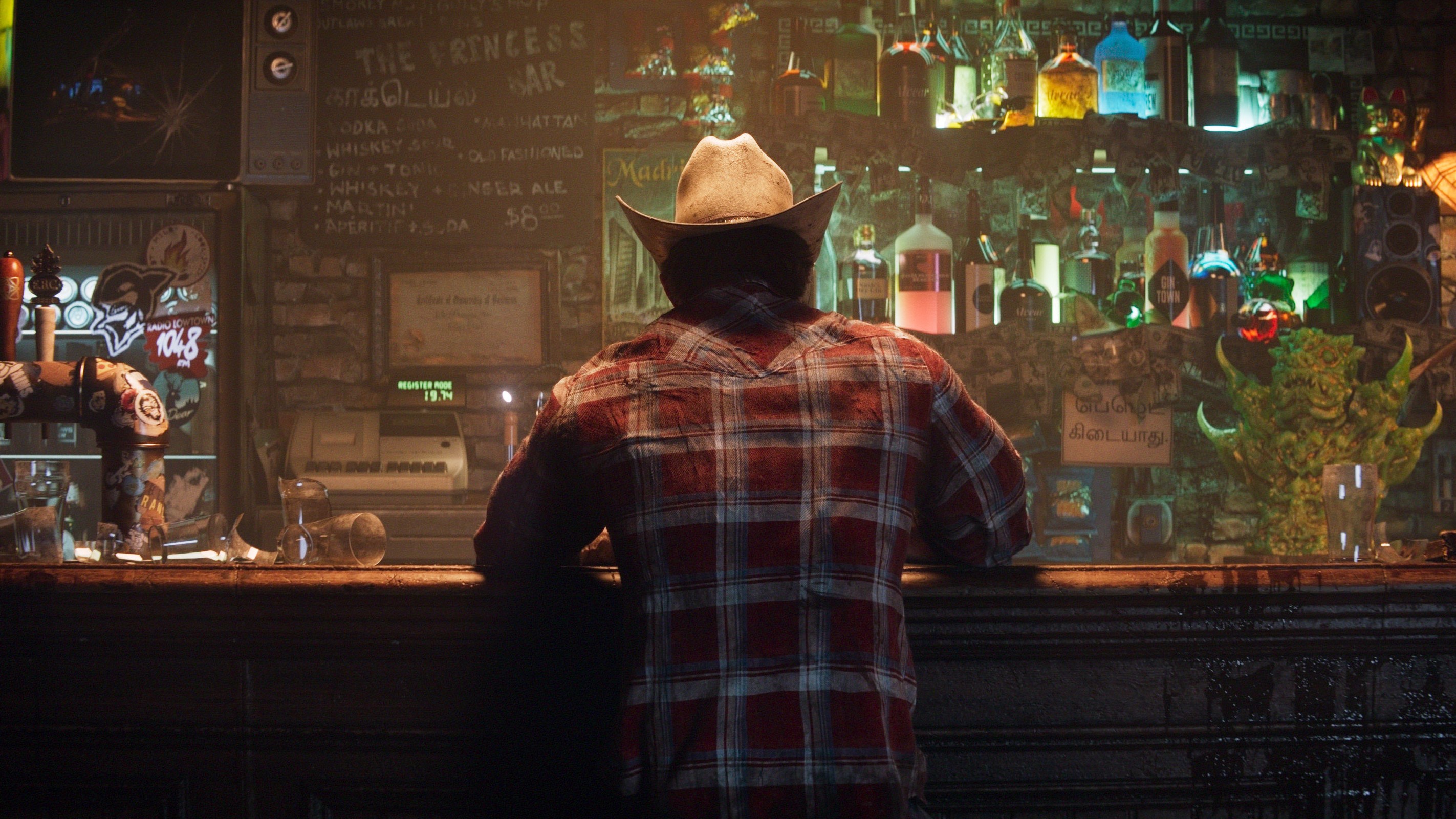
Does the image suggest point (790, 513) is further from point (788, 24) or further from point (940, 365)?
point (788, 24)

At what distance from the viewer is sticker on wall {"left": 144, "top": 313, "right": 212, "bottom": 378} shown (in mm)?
3383

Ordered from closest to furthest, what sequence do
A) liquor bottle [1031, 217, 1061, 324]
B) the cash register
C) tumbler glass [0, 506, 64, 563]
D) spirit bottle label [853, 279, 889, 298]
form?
tumbler glass [0, 506, 64, 563], spirit bottle label [853, 279, 889, 298], liquor bottle [1031, 217, 1061, 324], the cash register

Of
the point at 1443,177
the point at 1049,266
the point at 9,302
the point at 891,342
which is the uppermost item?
the point at 1443,177

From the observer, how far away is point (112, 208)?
3355mm

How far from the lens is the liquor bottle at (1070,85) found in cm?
286

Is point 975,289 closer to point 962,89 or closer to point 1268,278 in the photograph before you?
point 962,89

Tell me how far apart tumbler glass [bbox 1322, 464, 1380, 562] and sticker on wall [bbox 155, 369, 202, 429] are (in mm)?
3088

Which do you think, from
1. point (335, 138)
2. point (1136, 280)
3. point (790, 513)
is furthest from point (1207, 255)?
point (335, 138)

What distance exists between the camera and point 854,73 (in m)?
2.91

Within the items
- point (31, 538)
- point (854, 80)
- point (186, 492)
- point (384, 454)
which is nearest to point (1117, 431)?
point (854, 80)

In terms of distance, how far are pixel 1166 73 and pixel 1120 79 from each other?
12 centimetres

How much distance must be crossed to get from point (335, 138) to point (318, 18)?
1.31 feet

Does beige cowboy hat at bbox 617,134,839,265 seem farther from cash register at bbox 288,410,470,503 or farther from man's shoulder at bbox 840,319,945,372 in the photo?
cash register at bbox 288,410,470,503

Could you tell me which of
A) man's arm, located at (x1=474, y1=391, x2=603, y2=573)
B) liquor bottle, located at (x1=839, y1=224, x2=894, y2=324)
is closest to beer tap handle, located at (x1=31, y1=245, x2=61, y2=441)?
man's arm, located at (x1=474, y1=391, x2=603, y2=573)
